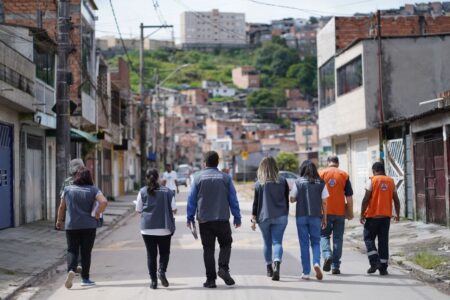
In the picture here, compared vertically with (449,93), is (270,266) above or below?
below

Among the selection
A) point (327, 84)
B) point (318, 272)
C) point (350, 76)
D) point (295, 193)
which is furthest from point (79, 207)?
point (327, 84)

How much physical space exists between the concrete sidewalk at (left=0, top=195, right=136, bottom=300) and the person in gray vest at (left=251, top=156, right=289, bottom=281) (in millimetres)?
3703

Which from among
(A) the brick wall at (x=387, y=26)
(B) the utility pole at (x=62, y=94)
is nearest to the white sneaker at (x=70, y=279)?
(B) the utility pole at (x=62, y=94)

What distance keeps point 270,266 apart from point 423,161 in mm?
10895

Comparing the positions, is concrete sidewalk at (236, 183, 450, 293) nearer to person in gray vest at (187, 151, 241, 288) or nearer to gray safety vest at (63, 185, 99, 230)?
person in gray vest at (187, 151, 241, 288)

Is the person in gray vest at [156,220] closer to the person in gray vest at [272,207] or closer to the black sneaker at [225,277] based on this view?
the black sneaker at [225,277]

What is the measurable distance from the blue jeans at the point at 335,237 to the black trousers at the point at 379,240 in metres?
0.45

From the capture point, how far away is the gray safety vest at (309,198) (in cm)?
1183

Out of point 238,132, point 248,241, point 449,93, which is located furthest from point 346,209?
point 238,132

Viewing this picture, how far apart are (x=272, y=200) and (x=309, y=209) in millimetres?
602

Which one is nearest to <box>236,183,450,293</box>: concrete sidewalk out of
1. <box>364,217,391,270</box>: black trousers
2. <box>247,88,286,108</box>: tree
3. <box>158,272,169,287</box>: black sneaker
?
<box>364,217,391,270</box>: black trousers

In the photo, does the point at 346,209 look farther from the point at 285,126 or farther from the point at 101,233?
the point at 285,126

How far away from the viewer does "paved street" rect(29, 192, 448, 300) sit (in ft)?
34.4

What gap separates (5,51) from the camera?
18.9 metres
